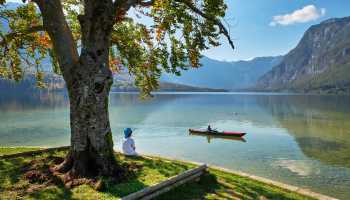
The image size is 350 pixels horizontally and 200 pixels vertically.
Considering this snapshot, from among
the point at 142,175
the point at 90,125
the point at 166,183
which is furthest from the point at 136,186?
the point at 90,125

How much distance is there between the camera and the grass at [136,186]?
1234cm

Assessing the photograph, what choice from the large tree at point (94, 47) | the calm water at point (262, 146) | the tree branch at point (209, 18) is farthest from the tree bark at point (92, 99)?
the calm water at point (262, 146)

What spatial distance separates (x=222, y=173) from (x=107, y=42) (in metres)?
9.00

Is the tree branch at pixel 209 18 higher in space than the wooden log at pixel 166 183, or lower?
higher

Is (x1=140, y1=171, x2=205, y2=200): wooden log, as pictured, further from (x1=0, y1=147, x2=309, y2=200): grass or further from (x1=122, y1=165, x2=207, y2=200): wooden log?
(x1=0, y1=147, x2=309, y2=200): grass

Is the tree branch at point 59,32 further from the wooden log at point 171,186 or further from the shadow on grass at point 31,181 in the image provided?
the wooden log at point 171,186

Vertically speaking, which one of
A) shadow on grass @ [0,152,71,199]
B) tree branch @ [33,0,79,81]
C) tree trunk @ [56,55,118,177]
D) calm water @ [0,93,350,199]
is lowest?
calm water @ [0,93,350,199]

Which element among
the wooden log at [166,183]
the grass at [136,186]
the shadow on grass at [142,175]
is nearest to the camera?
the wooden log at [166,183]

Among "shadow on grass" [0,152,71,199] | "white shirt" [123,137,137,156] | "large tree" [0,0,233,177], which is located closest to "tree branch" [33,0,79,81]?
"large tree" [0,0,233,177]

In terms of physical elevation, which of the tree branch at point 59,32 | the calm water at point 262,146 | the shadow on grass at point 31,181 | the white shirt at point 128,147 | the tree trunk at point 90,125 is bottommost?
the calm water at point 262,146

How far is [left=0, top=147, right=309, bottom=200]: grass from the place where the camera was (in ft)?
40.5

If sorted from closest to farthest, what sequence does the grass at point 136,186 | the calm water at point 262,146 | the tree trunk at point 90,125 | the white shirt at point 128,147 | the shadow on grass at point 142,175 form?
the grass at point 136,186 → the shadow on grass at point 142,175 → the tree trunk at point 90,125 → the white shirt at point 128,147 → the calm water at point 262,146

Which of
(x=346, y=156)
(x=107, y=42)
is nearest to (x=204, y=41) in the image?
(x=107, y=42)

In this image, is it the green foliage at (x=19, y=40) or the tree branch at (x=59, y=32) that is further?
the green foliage at (x=19, y=40)
